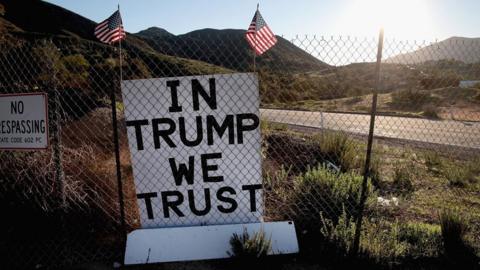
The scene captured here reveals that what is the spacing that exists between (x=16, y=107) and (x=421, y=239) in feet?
14.2

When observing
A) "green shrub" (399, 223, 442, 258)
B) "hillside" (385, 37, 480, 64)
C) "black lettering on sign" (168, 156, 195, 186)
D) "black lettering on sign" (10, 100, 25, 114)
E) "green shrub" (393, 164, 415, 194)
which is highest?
"hillside" (385, 37, 480, 64)

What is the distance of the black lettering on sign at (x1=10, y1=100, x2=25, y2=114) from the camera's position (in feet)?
12.4

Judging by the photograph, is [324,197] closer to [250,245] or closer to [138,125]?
[250,245]

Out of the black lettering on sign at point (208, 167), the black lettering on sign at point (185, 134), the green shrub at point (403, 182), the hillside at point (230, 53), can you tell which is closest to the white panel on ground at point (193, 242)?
the black lettering on sign at point (208, 167)

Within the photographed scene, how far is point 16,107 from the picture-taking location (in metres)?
3.81

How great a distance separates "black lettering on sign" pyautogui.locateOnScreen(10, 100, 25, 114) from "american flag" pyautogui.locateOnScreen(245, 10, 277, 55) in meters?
2.59

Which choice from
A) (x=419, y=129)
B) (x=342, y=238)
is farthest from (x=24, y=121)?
(x=419, y=129)

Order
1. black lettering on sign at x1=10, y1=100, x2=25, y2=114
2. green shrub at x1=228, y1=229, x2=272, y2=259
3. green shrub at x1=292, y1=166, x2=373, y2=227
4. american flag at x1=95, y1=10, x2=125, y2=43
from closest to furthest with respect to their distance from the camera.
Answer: green shrub at x1=228, y1=229, x2=272, y2=259 → black lettering on sign at x1=10, y1=100, x2=25, y2=114 → green shrub at x1=292, y1=166, x2=373, y2=227 → american flag at x1=95, y1=10, x2=125, y2=43

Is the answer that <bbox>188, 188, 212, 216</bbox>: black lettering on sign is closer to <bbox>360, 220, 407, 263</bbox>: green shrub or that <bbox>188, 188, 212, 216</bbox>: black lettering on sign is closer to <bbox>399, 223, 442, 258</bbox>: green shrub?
<bbox>360, 220, 407, 263</bbox>: green shrub

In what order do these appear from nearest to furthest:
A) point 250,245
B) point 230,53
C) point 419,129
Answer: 1. point 250,245
2. point 230,53
3. point 419,129

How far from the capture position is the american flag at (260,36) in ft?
14.4

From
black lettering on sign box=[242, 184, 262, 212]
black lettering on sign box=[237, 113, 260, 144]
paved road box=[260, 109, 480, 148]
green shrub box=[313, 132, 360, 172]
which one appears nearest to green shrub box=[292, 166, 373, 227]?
black lettering on sign box=[242, 184, 262, 212]

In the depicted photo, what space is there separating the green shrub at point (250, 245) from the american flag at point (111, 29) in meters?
2.86

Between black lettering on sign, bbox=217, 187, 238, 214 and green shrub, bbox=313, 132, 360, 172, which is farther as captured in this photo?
green shrub, bbox=313, 132, 360, 172
